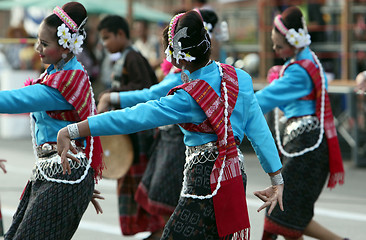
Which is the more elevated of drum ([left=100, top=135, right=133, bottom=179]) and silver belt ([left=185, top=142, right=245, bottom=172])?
silver belt ([left=185, top=142, right=245, bottom=172])

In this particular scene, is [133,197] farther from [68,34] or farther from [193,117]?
[193,117]

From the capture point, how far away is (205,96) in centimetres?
388

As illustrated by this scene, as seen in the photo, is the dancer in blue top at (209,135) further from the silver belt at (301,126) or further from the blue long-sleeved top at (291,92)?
the silver belt at (301,126)

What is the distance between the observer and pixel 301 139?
5.76 m

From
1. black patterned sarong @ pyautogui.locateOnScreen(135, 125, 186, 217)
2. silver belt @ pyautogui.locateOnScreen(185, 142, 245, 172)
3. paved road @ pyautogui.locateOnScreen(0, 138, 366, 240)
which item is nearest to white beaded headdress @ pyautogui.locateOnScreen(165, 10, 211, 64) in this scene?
silver belt @ pyautogui.locateOnScreen(185, 142, 245, 172)

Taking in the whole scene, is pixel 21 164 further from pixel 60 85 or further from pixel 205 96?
pixel 205 96

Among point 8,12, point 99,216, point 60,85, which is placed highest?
point 60,85

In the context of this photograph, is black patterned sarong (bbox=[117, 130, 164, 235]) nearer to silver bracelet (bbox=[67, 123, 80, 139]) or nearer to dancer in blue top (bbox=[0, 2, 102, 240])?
dancer in blue top (bbox=[0, 2, 102, 240])

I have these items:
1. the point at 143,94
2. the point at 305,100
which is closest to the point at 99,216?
the point at 143,94

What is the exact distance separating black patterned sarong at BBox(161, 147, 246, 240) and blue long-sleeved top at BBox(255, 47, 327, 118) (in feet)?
5.19

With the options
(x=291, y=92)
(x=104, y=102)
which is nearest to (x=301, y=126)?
(x=291, y=92)

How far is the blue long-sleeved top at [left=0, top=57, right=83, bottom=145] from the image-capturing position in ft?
13.6

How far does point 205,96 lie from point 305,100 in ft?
6.77

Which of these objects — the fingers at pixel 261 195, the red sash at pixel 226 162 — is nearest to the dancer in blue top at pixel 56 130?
the red sash at pixel 226 162
